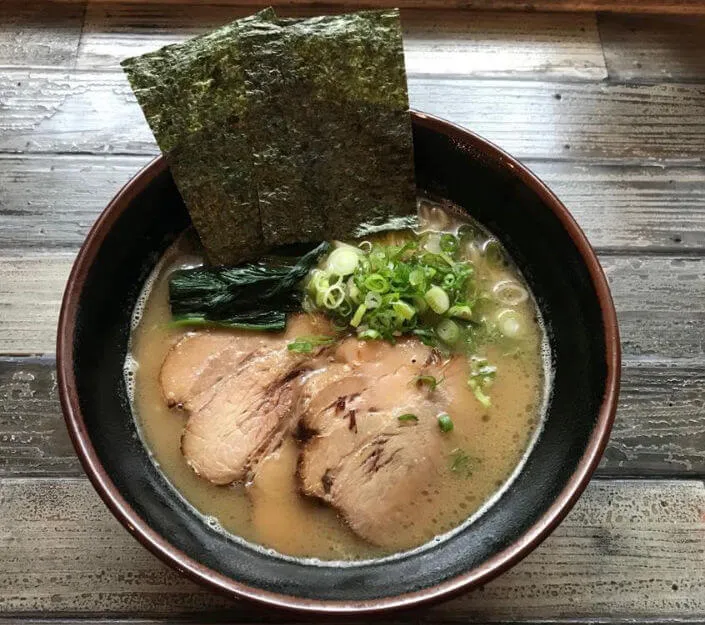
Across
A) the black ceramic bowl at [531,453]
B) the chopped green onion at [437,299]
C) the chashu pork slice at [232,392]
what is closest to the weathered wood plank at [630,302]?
the black ceramic bowl at [531,453]

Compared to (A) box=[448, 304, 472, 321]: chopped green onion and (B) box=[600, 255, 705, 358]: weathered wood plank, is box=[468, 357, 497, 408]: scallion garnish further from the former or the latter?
(B) box=[600, 255, 705, 358]: weathered wood plank

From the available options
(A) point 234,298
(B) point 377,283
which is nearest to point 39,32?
(A) point 234,298

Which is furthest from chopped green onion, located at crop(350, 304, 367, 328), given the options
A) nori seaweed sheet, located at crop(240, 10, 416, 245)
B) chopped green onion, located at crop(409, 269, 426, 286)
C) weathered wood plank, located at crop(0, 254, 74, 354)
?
weathered wood plank, located at crop(0, 254, 74, 354)

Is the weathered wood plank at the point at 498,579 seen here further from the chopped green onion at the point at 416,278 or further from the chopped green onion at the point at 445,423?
the chopped green onion at the point at 416,278

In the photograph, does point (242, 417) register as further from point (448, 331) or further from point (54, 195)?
point (54, 195)

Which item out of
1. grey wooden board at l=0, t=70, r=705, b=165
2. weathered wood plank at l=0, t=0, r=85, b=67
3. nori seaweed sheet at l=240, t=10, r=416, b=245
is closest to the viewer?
nori seaweed sheet at l=240, t=10, r=416, b=245

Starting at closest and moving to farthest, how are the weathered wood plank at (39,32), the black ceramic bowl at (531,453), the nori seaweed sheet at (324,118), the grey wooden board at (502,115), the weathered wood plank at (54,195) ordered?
the black ceramic bowl at (531,453) < the nori seaweed sheet at (324,118) < the weathered wood plank at (54,195) < the grey wooden board at (502,115) < the weathered wood plank at (39,32)
